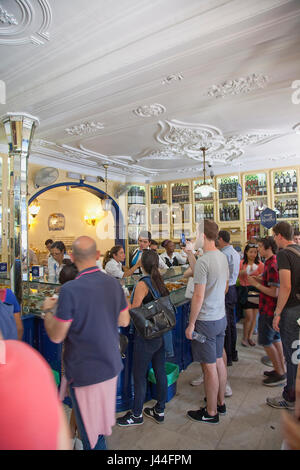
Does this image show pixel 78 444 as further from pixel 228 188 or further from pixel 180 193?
pixel 180 193

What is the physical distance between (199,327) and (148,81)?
2.89 m

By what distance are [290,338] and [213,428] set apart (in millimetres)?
1034

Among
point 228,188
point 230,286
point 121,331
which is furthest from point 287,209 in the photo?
point 121,331

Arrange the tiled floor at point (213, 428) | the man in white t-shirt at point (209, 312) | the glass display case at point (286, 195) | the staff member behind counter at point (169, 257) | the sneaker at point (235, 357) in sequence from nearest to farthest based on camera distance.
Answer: the tiled floor at point (213, 428), the man in white t-shirt at point (209, 312), the sneaker at point (235, 357), the staff member behind counter at point (169, 257), the glass display case at point (286, 195)

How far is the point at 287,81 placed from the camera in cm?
368

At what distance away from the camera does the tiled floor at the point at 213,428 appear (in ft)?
7.23

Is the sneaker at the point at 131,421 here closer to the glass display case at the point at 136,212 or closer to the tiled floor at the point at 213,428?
the tiled floor at the point at 213,428

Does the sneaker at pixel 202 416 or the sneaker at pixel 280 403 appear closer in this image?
the sneaker at pixel 202 416

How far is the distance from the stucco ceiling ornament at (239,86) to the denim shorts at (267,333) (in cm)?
288

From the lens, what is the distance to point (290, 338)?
2621mm

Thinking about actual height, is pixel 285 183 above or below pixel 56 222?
above

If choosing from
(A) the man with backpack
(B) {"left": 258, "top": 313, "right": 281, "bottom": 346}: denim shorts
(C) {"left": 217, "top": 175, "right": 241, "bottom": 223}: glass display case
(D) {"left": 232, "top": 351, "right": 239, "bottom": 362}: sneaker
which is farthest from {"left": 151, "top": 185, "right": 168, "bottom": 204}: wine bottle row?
(A) the man with backpack

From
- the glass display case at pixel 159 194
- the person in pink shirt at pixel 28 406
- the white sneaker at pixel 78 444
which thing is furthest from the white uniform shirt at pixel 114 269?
the glass display case at pixel 159 194
